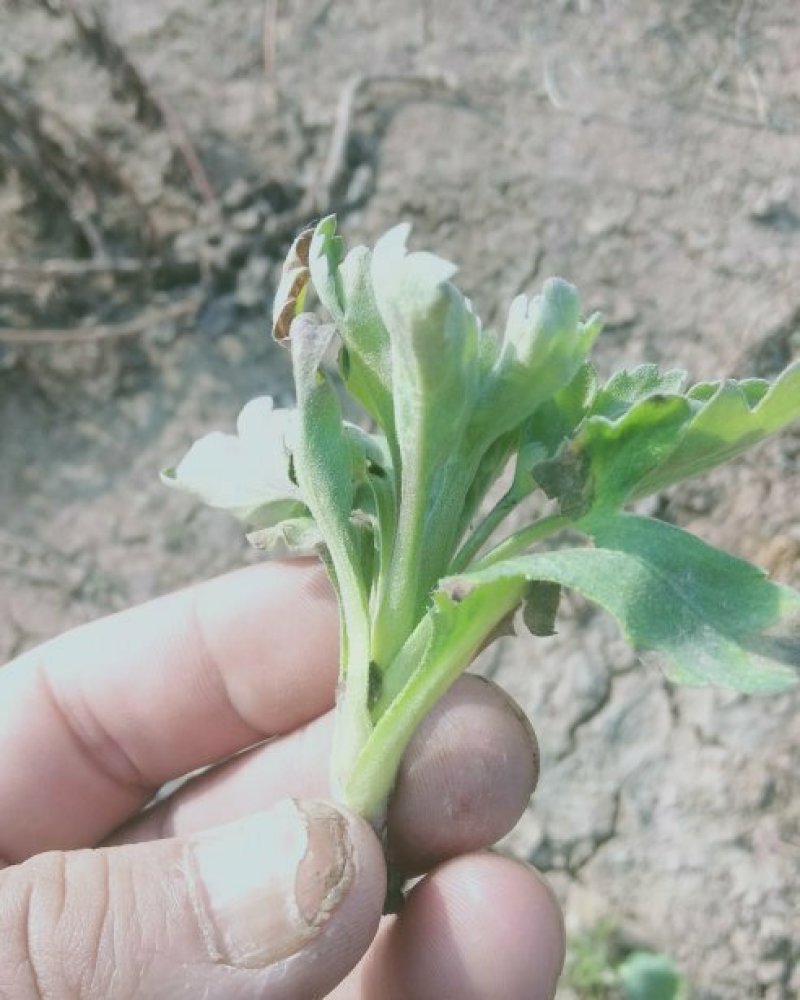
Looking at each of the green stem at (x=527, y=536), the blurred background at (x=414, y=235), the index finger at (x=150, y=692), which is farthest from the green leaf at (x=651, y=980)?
the green stem at (x=527, y=536)

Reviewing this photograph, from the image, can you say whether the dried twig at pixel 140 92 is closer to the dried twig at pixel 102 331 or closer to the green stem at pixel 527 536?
the dried twig at pixel 102 331

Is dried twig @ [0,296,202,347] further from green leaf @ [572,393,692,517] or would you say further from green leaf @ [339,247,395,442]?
green leaf @ [572,393,692,517]

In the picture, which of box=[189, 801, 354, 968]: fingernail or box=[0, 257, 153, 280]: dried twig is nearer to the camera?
box=[189, 801, 354, 968]: fingernail

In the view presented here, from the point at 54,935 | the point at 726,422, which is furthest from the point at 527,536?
the point at 54,935

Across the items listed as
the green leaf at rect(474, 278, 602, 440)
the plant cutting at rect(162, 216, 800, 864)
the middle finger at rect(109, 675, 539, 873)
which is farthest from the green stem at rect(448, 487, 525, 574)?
the middle finger at rect(109, 675, 539, 873)

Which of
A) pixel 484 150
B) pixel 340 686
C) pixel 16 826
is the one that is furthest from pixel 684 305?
pixel 16 826

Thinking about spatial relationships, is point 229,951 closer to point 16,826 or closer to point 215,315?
point 16,826
